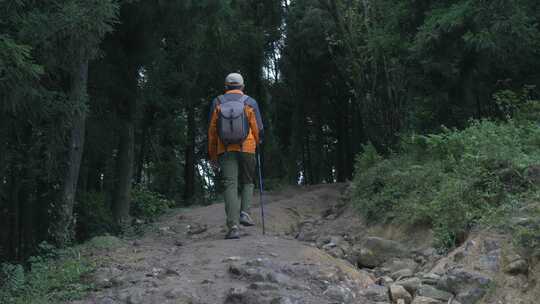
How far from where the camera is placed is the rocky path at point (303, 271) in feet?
17.7

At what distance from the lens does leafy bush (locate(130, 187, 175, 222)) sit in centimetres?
1576

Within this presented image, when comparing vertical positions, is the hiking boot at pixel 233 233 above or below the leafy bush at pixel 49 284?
above

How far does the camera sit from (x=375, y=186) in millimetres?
10859

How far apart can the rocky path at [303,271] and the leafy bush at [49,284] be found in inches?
7.3

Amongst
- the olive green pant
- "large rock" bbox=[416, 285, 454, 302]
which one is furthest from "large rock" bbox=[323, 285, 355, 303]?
the olive green pant

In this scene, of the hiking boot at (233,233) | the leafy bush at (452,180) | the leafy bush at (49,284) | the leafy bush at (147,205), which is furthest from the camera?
the leafy bush at (147,205)

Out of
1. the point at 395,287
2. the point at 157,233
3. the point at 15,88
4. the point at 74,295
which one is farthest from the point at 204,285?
the point at 157,233

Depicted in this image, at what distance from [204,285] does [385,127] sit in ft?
30.2

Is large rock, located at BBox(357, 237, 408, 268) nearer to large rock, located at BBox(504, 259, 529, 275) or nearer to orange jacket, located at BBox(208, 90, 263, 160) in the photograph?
orange jacket, located at BBox(208, 90, 263, 160)

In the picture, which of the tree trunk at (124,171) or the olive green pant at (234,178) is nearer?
the olive green pant at (234,178)

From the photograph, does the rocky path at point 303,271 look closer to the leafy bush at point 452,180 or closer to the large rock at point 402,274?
the large rock at point 402,274

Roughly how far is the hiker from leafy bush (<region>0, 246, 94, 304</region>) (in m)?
2.07

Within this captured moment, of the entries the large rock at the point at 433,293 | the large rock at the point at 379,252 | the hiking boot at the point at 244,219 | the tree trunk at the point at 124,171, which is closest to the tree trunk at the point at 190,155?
the tree trunk at the point at 124,171

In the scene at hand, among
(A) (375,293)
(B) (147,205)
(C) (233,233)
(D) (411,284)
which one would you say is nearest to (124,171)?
(B) (147,205)
